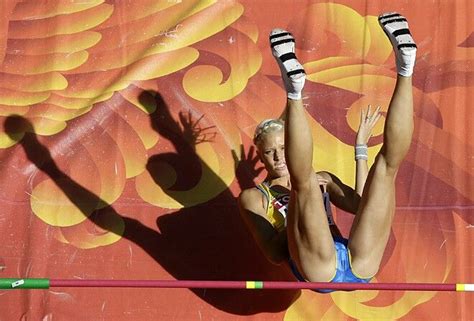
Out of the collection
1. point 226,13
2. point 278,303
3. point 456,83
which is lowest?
point 278,303

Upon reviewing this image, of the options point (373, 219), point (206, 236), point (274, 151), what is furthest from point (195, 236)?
point (373, 219)

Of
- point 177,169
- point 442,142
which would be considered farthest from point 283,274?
point 442,142

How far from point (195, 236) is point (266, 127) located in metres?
0.55

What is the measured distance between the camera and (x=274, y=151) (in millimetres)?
3373

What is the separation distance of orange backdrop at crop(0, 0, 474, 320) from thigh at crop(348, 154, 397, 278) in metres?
0.48

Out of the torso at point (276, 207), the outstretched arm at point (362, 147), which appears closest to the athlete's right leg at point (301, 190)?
the torso at point (276, 207)

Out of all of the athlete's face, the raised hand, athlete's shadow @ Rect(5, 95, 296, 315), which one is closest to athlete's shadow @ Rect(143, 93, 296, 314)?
athlete's shadow @ Rect(5, 95, 296, 315)

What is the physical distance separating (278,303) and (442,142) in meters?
0.97

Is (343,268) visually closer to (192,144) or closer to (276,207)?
(276,207)

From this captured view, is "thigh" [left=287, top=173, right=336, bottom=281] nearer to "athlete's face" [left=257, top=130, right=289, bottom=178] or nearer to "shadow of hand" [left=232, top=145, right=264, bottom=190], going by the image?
Result: "athlete's face" [left=257, top=130, right=289, bottom=178]

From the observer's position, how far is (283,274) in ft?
11.5

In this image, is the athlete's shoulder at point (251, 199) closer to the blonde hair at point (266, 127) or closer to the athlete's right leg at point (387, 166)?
the blonde hair at point (266, 127)

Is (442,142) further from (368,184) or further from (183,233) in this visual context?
(183,233)

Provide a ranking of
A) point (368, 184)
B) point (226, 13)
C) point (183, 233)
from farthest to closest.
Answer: point (226, 13)
point (183, 233)
point (368, 184)
